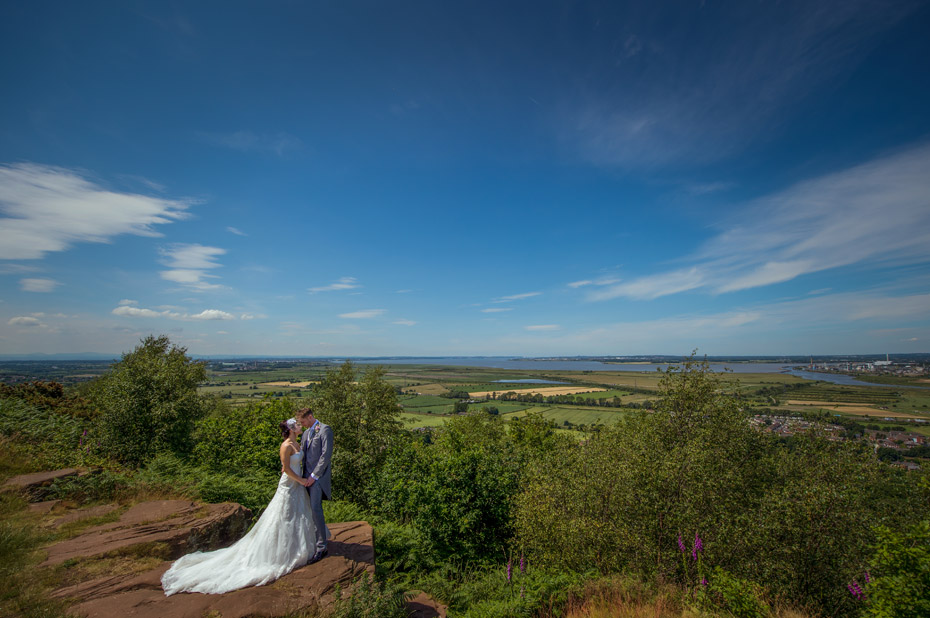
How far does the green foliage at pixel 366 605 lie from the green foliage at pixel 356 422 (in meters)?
15.3

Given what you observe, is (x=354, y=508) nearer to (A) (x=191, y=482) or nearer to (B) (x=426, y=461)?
(B) (x=426, y=461)

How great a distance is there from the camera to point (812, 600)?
1120 cm

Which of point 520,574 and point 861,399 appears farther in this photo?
point 861,399

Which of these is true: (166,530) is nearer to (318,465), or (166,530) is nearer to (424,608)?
(318,465)

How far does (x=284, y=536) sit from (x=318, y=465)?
1574mm

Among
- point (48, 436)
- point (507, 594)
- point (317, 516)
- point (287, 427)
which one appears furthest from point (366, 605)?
point (48, 436)

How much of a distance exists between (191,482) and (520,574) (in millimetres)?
12517

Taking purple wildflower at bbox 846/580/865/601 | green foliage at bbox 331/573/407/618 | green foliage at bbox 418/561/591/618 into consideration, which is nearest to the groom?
green foliage at bbox 331/573/407/618

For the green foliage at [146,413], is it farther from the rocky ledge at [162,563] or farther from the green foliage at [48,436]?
the rocky ledge at [162,563]

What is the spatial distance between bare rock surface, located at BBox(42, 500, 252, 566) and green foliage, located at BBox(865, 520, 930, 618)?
15.4 metres

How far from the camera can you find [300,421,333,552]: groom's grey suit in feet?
28.4

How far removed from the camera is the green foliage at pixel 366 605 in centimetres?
625

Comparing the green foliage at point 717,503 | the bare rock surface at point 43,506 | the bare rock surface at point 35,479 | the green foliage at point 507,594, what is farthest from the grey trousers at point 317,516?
the bare rock surface at point 35,479

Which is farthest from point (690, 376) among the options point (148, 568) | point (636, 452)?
point (148, 568)
